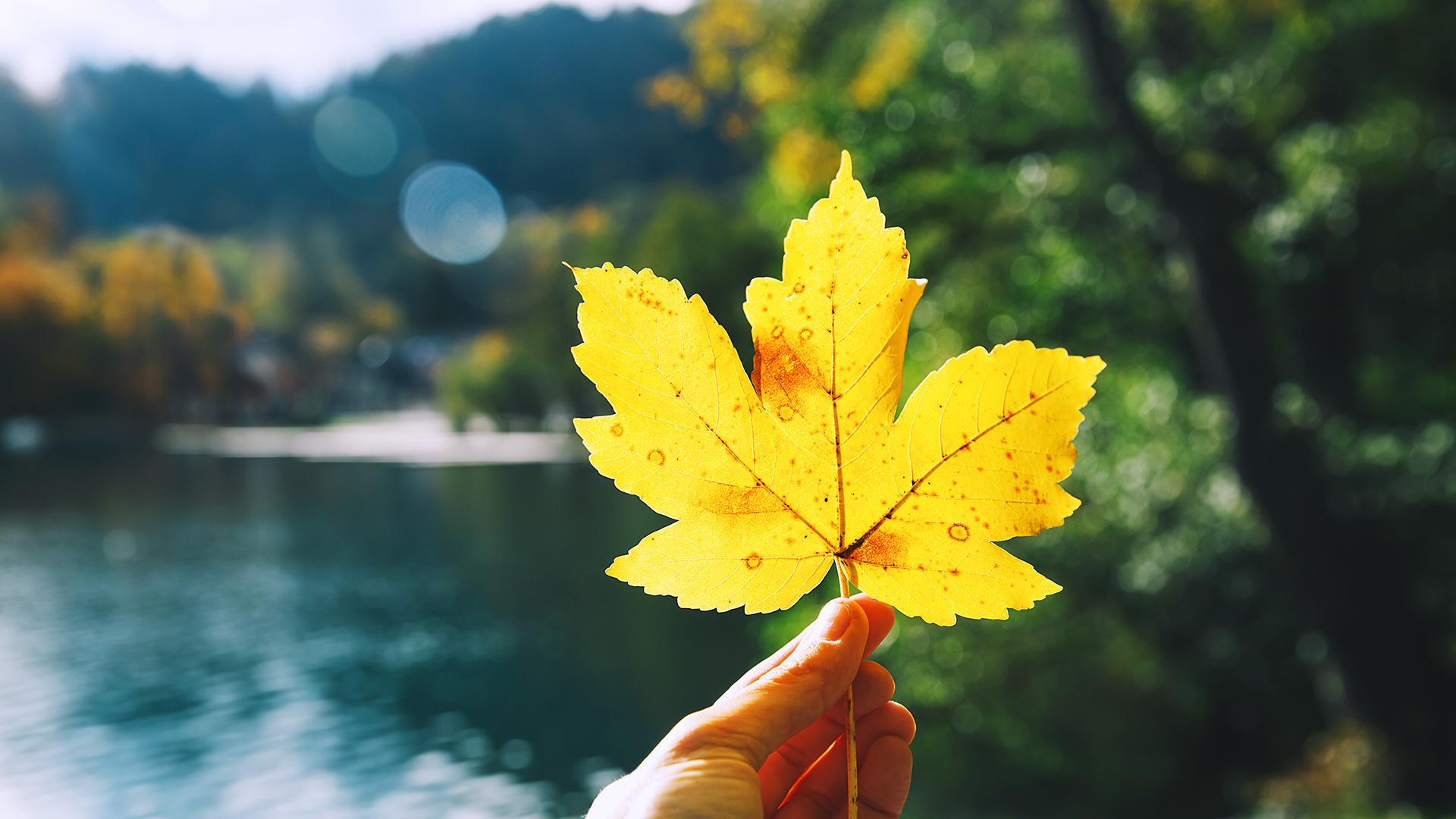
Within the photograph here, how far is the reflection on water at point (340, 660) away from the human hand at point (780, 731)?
33.4 feet

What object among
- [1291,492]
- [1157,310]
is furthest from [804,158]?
[1291,492]

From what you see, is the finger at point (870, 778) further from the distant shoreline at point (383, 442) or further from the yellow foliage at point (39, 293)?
the yellow foliage at point (39, 293)

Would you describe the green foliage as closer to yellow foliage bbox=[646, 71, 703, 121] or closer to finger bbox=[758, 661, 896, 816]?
yellow foliage bbox=[646, 71, 703, 121]

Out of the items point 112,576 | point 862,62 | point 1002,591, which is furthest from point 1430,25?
point 112,576

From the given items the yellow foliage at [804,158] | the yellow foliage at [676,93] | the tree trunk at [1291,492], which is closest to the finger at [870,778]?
the yellow foliage at [676,93]

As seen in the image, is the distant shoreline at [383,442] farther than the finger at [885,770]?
Yes

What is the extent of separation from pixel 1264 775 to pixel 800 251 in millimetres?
8454

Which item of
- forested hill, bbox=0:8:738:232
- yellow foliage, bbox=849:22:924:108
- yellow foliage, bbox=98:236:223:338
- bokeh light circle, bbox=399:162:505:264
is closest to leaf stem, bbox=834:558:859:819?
yellow foliage, bbox=849:22:924:108

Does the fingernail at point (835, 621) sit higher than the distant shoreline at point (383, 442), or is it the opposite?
the fingernail at point (835, 621)

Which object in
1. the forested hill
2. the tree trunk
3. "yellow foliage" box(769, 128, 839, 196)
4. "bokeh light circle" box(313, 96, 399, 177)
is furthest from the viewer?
"bokeh light circle" box(313, 96, 399, 177)

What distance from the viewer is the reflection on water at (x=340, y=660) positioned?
36.4 feet

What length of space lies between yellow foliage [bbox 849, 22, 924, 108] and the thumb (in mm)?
5348

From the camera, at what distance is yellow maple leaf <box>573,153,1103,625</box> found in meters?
0.69

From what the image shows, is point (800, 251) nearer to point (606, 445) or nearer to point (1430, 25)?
point (606, 445)
